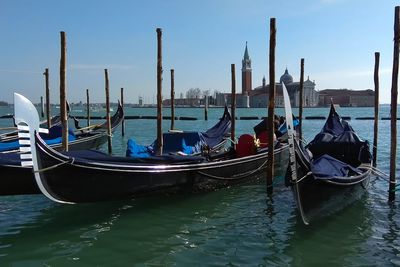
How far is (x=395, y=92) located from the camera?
623 centimetres

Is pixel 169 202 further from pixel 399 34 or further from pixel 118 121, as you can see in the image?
pixel 118 121

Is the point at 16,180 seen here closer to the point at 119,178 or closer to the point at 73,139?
the point at 119,178

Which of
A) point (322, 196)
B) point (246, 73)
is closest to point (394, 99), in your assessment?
point (322, 196)

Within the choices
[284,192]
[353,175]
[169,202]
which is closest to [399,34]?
[353,175]

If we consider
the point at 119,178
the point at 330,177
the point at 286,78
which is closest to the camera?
the point at 330,177

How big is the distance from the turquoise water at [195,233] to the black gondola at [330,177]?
0.21 m

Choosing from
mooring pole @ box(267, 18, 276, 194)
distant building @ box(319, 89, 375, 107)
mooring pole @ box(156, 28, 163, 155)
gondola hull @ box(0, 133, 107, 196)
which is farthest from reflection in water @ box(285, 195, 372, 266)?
distant building @ box(319, 89, 375, 107)

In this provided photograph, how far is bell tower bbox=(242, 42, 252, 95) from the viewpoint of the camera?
3772 inches

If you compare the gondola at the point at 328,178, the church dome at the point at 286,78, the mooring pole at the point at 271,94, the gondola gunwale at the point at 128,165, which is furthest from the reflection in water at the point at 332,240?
the church dome at the point at 286,78

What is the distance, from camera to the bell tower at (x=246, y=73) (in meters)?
95.8

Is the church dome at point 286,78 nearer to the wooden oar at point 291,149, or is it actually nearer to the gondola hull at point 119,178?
the gondola hull at point 119,178

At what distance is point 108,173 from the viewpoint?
17.3 ft

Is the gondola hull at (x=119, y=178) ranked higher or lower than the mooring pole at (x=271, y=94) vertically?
lower

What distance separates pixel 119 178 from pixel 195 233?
3.70 ft
